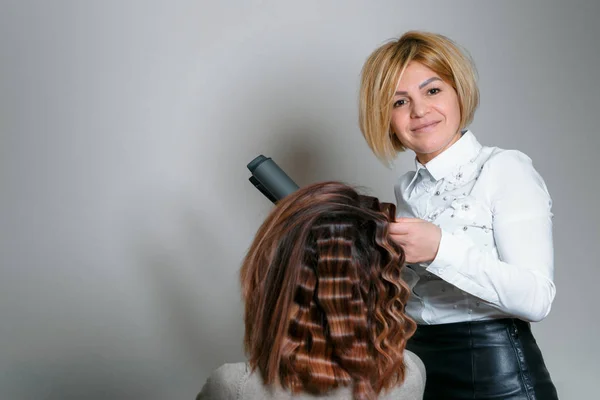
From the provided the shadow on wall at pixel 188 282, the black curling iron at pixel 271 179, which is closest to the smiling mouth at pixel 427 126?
the black curling iron at pixel 271 179

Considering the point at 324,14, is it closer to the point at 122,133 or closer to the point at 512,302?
the point at 122,133

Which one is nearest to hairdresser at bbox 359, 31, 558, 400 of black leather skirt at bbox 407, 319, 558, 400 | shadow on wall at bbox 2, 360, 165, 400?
black leather skirt at bbox 407, 319, 558, 400

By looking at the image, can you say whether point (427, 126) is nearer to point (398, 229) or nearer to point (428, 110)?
point (428, 110)

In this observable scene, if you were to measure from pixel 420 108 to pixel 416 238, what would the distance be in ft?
1.26

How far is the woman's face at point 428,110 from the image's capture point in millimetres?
1579

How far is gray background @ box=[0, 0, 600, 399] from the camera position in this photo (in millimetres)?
2285

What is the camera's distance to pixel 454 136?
63.2 inches

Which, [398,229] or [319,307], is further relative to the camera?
[398,229]

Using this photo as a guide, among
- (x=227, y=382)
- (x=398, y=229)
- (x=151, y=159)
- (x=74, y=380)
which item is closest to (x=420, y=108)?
(x=398, y=229)

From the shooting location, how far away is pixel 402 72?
1.59 meters

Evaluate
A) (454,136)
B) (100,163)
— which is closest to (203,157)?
(100,163)

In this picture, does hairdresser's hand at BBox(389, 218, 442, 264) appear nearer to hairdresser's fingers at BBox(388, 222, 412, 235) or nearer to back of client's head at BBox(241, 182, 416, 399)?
hairdresser's fingers at BBox(388, 222, 412, 235)

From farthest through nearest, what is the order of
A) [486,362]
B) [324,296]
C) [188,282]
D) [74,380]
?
[188,282] < [74,380] < [486,362] < [324,296]

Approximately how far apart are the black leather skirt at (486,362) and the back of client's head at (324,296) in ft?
1.01
